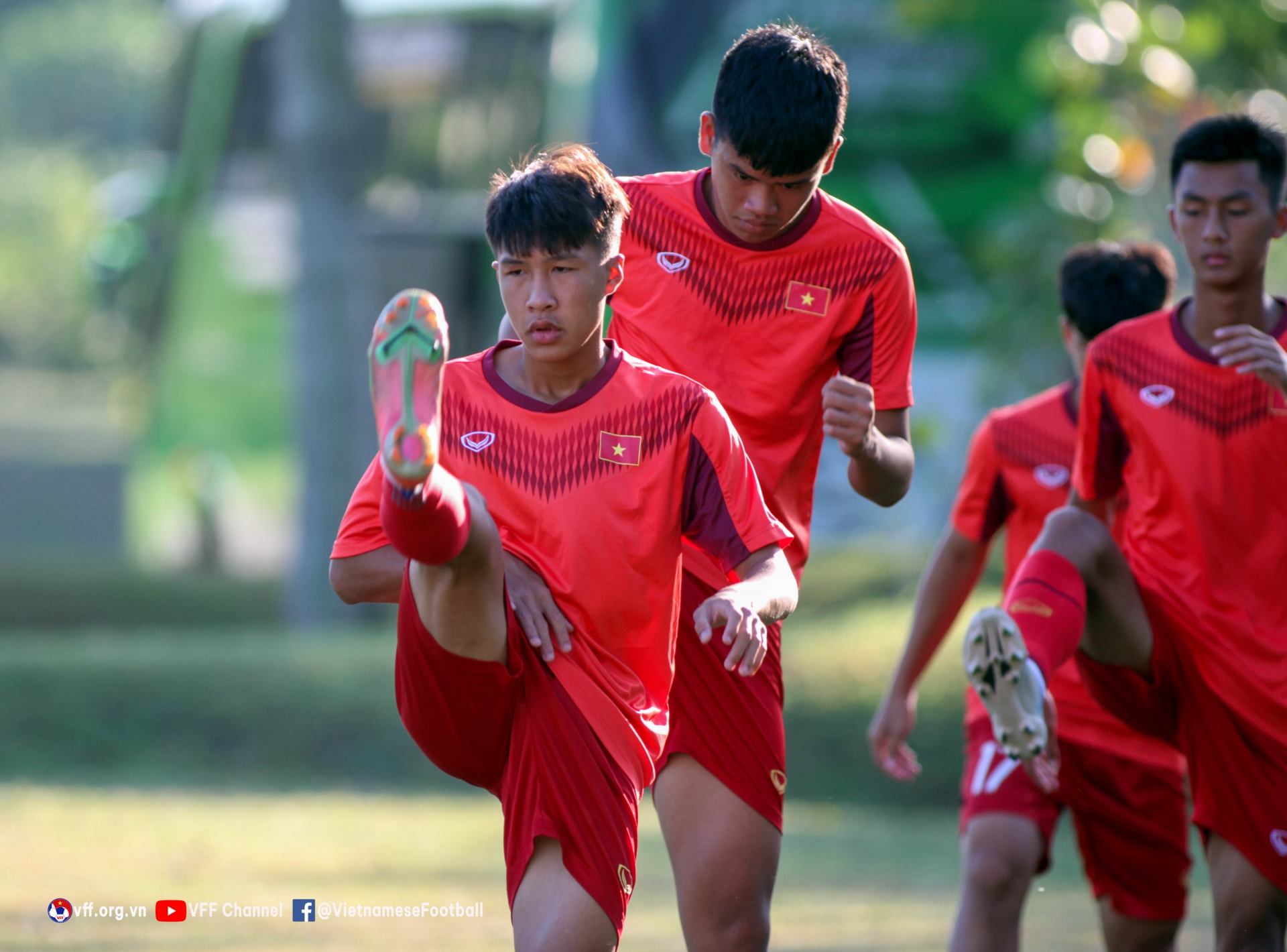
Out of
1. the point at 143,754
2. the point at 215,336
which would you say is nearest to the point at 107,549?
the point at 215,336

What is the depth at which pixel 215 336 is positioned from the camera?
53.2 ft

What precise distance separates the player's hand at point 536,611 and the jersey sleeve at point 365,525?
0.29m

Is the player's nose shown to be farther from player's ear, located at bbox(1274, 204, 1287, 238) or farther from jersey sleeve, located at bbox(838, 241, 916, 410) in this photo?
player's ear, located at bbox(1274, 204, 1287, 238)

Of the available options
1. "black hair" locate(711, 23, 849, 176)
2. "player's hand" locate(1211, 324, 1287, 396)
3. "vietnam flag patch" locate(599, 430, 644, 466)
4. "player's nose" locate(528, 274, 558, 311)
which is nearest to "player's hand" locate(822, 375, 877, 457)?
"vietnam flag patch" locate(599, 430, 644, 466)

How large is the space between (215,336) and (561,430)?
13341 millimetres

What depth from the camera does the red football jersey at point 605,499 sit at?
140 inches

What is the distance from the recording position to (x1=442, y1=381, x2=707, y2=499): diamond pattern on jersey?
3561mm

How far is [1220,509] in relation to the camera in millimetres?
4469

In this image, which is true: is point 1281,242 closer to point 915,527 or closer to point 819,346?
point 915,527

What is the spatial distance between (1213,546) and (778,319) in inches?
54.6

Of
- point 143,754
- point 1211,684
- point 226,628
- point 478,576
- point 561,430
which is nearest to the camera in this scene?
point 478,576

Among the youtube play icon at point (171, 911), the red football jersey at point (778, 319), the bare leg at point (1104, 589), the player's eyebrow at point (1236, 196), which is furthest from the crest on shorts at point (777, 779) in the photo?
the youtube play icon at point (171, 911)

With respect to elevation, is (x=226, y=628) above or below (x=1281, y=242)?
below

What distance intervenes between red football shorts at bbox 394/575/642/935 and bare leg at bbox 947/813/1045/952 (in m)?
1.66
